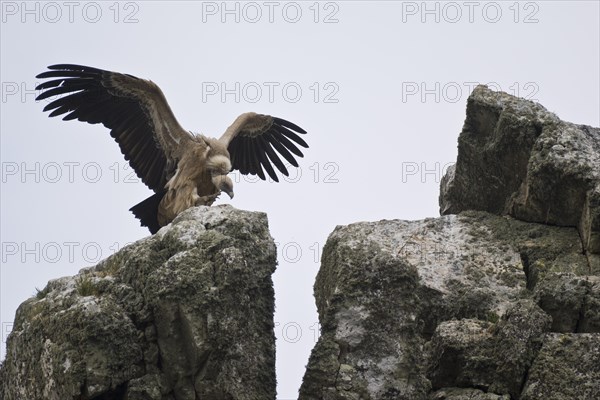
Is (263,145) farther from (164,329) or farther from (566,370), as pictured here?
(566,370)

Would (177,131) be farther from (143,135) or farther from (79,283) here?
(79,283)

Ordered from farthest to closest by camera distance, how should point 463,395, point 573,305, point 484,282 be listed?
1. point 484,282
2. point 573,305
3. point 463,395

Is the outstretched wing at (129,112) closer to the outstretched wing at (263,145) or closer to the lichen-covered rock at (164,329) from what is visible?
the outstretched wing at (263,145)

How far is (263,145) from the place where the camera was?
56.0 ft

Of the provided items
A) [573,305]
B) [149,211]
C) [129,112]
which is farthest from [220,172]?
[573,305]

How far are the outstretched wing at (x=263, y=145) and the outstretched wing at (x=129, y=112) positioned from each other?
1.51 m

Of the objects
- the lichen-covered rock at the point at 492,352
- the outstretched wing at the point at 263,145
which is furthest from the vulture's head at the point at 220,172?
the lichen-covered rock at the point at 492,352

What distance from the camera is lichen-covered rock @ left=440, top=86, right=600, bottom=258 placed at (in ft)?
37.0

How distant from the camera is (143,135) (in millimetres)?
15492

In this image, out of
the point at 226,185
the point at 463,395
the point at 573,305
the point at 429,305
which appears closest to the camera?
the point at 463,395

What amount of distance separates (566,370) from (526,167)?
3.22 metres

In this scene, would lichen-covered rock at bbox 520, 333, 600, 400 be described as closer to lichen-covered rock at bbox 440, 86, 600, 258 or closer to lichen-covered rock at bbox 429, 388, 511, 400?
lichen-covered rock at bbox 429, 388, 511, 400

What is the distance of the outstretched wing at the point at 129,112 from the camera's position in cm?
1525

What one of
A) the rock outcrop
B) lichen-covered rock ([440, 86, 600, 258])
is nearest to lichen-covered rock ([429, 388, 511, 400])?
the rock outcrop
